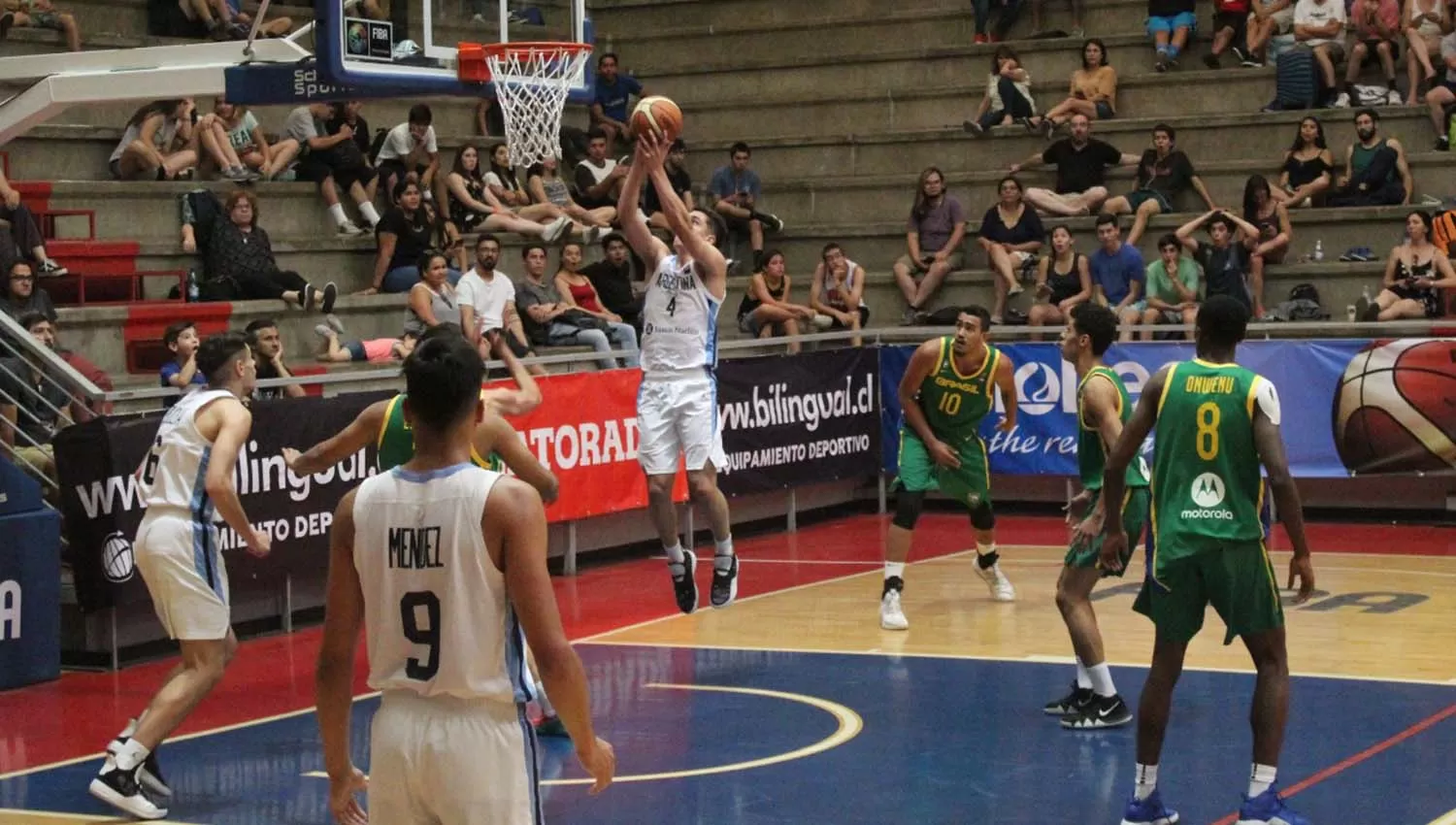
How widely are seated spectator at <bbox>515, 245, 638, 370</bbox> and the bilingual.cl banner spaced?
3.27 metres

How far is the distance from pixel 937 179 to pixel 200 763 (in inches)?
487

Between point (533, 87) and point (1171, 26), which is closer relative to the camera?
point (533, 87)

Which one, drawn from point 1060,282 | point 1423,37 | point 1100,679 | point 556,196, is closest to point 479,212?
point 556,196

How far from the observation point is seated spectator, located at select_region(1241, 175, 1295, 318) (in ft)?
59.9

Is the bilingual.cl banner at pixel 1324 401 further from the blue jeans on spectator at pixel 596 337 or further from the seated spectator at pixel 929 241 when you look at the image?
the blue jeans on spectator at pixel 596 337

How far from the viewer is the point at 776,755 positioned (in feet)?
29.2

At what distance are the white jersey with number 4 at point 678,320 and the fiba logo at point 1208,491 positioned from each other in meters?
4.41

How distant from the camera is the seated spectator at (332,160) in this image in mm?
18125

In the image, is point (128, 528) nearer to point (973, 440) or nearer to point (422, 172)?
point (973, 440)

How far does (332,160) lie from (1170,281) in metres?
7.58

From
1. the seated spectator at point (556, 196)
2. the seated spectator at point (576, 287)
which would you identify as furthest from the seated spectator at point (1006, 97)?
the seated spectator at point (576, 287)

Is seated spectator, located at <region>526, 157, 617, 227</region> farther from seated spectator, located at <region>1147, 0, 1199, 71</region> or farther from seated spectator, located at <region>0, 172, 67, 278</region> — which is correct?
seated spectator, located at <region>1147, 0, 1199, 71</region>

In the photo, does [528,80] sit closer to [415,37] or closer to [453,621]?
[415,37]

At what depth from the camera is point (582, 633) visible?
12.2 m
